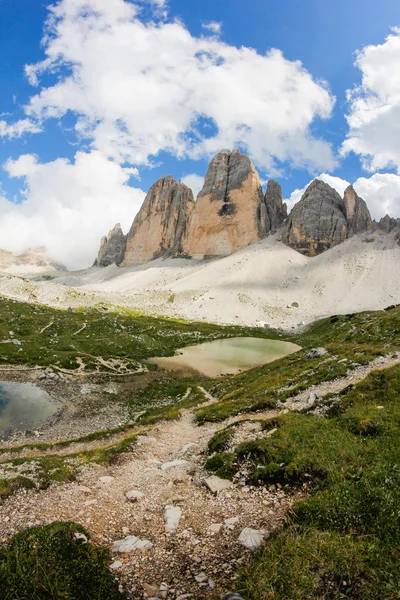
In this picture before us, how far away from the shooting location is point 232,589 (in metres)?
6.47

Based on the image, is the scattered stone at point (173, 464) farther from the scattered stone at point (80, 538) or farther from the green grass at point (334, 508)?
the scattered stone at point (80, 538)

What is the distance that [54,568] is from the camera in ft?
23.1

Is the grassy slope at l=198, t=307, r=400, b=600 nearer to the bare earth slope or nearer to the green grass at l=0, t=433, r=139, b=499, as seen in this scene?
the green grass at l=0, t=433, r=139, b=499

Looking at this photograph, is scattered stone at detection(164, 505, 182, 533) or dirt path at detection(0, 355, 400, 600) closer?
dirt path at detection(0, 355, 400, 600)

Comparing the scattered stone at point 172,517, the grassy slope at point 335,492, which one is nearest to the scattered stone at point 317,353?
the grassy slope at point 335,492

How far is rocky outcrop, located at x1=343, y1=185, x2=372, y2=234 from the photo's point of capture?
180m

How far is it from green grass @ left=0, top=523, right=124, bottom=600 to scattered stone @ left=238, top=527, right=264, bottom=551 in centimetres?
307

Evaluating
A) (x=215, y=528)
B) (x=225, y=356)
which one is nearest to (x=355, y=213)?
(x=225, y=356)

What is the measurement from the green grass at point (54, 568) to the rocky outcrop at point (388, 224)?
199760mm

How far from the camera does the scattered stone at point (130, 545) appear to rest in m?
8.13

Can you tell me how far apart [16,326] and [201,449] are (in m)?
56.6

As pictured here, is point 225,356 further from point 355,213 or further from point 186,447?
point 355,213

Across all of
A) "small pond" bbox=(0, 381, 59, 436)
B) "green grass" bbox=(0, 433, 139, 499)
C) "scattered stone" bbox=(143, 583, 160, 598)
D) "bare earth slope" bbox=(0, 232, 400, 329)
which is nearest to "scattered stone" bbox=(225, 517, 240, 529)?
"scattered stone" bbox=(143, 583, 160, 598)

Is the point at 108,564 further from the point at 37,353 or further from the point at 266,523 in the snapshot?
the point at 37,353
